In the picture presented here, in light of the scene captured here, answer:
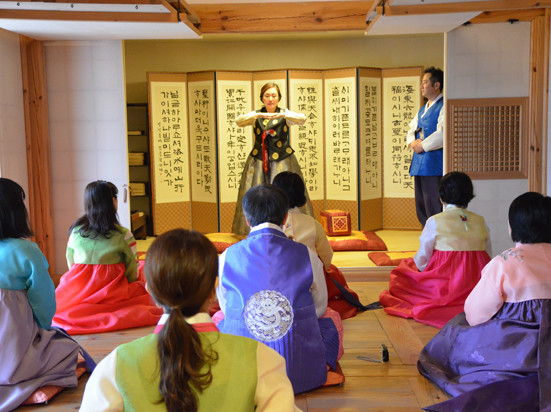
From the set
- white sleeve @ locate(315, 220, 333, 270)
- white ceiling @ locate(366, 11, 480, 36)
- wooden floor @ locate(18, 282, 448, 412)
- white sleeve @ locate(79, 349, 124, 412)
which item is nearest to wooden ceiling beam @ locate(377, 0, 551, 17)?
white ceiling @ locate(366, 11, 480, 36)

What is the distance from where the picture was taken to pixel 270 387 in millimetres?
1159

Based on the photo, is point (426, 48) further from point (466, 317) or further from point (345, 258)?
point (466, 317)

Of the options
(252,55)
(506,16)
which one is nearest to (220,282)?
(506,16)

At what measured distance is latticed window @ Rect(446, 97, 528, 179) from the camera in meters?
4.36

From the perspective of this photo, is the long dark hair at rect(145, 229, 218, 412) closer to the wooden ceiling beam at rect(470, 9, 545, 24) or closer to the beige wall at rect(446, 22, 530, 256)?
the beige wall at rect(446, 22, 530, 256)

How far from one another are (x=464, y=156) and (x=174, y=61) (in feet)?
12.1

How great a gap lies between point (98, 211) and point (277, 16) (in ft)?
7.43

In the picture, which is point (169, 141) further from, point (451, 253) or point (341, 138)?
point (451, 253)

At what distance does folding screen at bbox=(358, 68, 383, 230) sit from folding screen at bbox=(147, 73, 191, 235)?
6.41 feet

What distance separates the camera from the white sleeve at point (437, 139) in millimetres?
4574

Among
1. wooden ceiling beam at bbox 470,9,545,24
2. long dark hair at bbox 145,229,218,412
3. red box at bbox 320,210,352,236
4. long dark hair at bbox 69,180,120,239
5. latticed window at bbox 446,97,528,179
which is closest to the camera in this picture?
long dark hair at bbox 145,229,218,412

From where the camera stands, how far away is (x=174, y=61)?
6.60 m

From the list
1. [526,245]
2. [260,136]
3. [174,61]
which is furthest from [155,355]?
[174,61]

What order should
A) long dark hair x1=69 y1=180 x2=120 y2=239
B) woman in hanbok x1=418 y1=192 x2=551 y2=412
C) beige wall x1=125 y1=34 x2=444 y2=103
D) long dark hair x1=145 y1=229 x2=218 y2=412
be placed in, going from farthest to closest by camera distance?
beige wall x1=125 y1=34 x2=444 y2=103 < long dark hair x1=69 y1=180 x2=120 y2=239 < woman in hanbok x1=418 y1=192 x2=551 y2=412 < long dark hair x1=145 y1=229 x2=218 y2=412
